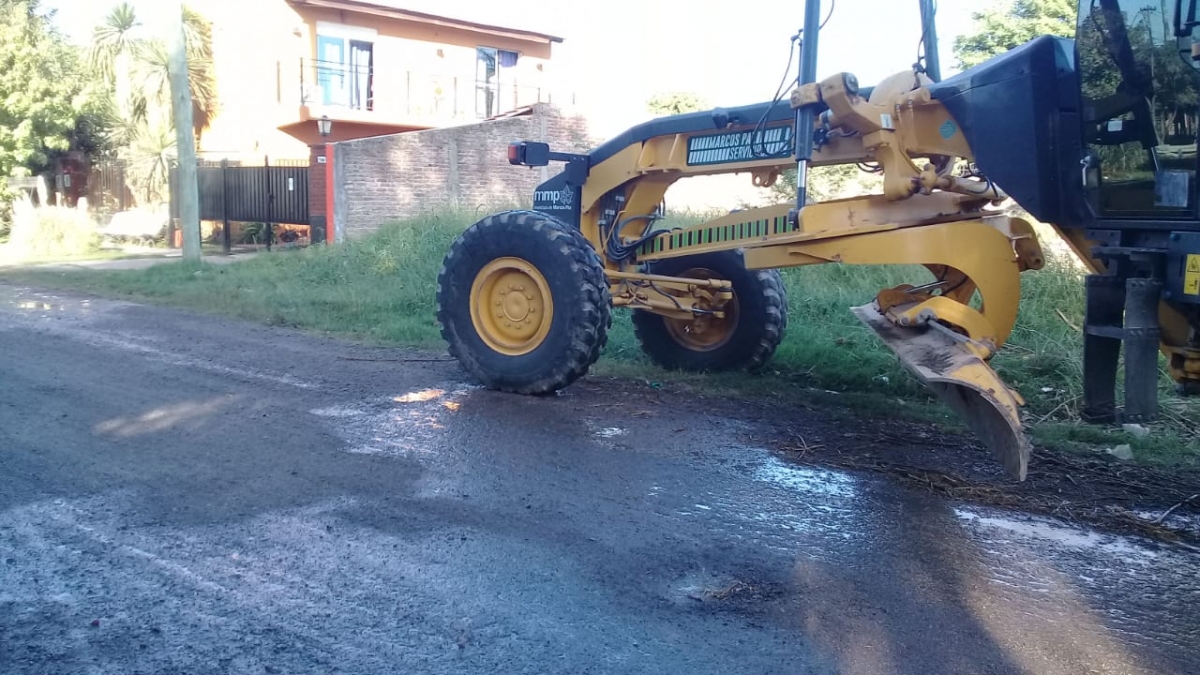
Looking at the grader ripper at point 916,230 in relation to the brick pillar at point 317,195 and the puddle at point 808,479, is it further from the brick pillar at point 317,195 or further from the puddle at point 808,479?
the brick pillar at point 317,195

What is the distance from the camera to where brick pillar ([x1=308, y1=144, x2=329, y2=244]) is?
77.5ft

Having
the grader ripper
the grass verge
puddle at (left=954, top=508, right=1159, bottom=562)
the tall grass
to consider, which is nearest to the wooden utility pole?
the grass verge

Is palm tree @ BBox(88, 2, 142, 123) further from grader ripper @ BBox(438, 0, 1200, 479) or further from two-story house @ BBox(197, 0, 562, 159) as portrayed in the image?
grader ripper @ BBox(438, 0, 1200, 479)

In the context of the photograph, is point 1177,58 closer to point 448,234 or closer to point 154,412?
point 154,412

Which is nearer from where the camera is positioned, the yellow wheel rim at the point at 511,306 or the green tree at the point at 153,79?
the yellow wheel rim at the point at 511,306

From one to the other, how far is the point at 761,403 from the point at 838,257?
182 cm

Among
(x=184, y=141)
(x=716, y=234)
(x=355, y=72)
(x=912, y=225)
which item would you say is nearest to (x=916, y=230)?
(x=912, y=225)

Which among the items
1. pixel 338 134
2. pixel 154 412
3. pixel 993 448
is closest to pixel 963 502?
pixel 993 448

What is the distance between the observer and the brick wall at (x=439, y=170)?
75.8 feet

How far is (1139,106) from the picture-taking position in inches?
211

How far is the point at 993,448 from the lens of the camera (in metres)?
5.39

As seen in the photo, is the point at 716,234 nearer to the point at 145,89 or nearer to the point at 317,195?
the point at 317,195

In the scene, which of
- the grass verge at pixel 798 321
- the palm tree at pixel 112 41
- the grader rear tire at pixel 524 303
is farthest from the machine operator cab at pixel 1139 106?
the palm tree at pixel 112 41

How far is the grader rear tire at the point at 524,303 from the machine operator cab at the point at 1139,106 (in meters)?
3.50
